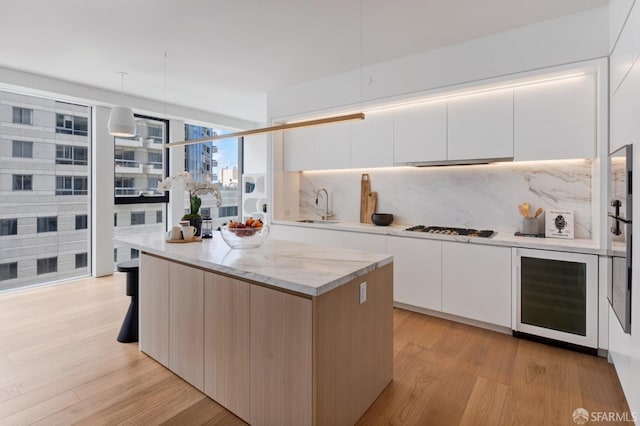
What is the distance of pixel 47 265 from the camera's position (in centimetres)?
456

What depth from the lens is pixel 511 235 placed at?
10.6ft

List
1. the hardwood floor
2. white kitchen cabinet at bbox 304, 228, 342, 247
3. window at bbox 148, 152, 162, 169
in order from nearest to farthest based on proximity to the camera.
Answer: the hardwood floor, white kitchen cabinet at bbox 304, 228, 342, 247, window at bbox 148, 152, 162, 169

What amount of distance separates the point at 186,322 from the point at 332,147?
2.87m

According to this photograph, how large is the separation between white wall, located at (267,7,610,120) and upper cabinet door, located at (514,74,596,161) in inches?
8.7

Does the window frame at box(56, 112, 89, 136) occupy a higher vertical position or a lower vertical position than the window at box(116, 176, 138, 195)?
higher

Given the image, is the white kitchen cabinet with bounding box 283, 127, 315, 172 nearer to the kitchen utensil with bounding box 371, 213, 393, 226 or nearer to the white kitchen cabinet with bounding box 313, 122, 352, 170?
the white kitchen cabinet with bounding box 313, 122, 352, 170

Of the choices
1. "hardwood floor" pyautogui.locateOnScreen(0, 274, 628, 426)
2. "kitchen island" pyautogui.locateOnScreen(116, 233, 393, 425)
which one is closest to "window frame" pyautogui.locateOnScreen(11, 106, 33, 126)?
"hardwood floor" pyautogui.locateOnScreen(0, 274, 628, 426)

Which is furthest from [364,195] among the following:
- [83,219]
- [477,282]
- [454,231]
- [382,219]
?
[83,219]

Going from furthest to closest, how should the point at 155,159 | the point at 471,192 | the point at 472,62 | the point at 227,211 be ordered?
the point at 227,211 < the point at 155,159 < the point at 471,192 < the point at 472,62

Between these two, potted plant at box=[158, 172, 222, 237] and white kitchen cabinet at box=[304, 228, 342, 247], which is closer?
potted plant at box=[158, 172, 222, 237]

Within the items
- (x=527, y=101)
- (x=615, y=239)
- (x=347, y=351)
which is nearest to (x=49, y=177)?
(x=347, y=351)

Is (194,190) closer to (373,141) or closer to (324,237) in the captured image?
(324,237)

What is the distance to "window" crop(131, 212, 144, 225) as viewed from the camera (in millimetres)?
5434

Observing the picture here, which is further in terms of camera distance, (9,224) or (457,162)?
(9,224)
